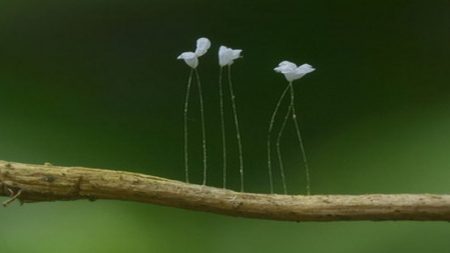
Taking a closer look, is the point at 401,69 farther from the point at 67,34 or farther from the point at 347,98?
the point at 67,34

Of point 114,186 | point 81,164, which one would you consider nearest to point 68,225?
point 81,164

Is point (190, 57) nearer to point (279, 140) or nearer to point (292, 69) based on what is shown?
point (292, 69)

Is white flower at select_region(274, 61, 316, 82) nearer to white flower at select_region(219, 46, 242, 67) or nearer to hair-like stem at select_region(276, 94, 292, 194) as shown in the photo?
white flower at select_region(219, 46, 242, 67)

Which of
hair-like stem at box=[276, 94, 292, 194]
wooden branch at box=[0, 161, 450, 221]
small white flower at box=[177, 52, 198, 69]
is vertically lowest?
wooden branch at box=[0, 161, 450, 221]

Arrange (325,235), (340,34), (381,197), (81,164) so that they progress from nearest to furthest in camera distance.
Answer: (381,197), (325,235), (81,164), (340,34)

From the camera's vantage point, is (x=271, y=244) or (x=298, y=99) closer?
(x=271, y=244)

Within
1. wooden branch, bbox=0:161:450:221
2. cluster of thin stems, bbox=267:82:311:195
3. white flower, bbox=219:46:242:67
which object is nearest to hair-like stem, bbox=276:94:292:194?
cluster of thin stems, bbox=267:82:311:195
